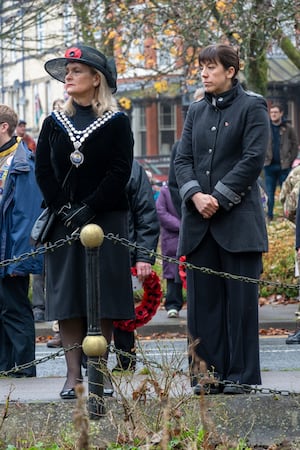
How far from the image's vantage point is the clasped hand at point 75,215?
7.28 meters

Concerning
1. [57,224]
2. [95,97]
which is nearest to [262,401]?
[57,224]

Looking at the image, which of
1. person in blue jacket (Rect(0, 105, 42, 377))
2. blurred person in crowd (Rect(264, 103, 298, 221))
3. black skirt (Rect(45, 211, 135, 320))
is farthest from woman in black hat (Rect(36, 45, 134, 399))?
blurred person in crowd (Rect(264, 103, 298, 221))

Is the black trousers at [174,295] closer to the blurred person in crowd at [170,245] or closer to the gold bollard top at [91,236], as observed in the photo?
the blurred person in crowd at [170,245]

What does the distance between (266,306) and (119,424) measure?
9.19 metres

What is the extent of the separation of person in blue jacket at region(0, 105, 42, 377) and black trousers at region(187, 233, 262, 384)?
5.30ft

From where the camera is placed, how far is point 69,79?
7461 mm

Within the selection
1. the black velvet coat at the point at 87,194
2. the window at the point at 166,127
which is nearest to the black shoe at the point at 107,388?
the black velvet coat at the point at 87,194

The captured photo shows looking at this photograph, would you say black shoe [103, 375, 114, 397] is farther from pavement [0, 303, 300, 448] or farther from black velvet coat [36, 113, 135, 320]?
black velvet coat [36, 113, 135, 320]

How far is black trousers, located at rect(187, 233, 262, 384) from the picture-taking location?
7.39 metres

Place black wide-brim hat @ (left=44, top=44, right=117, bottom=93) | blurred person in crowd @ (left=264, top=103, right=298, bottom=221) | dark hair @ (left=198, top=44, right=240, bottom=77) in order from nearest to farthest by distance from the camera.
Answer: black wide-brim hat @ (left=44, top=44, right=117, bottom=93)
dark hair @ (left=198, top=44, right=240, bottom=77)
blurred person in crowd @ (left=264, top=103, right=298, bottom=221)

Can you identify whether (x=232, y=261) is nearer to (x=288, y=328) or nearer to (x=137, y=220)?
(x=137, y=220)

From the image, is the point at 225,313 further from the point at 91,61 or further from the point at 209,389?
the point at 91,61

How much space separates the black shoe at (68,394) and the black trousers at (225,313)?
2.61ft

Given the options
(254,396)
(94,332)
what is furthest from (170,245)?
(94,332)
